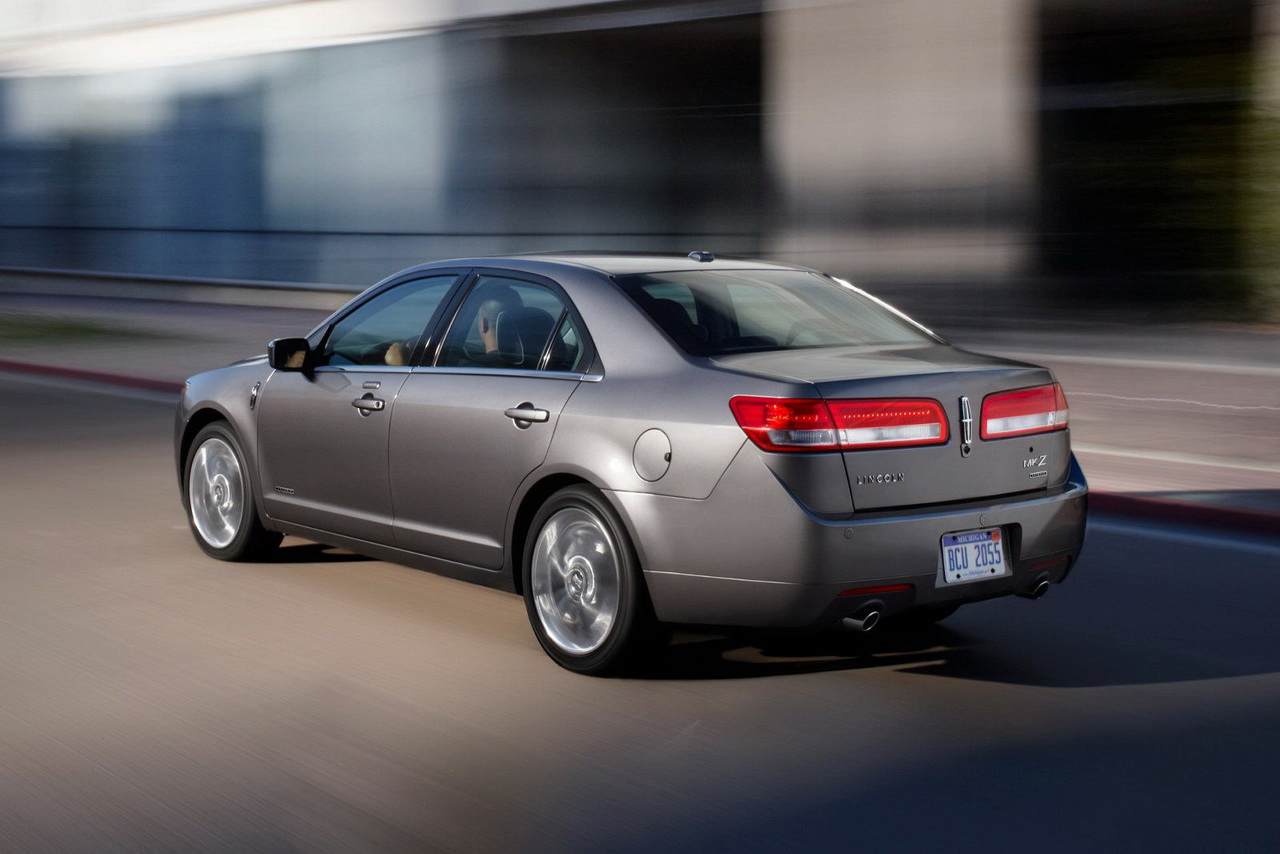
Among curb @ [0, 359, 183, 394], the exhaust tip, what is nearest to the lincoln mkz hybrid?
the exhaust tip

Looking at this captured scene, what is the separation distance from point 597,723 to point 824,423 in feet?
3.89

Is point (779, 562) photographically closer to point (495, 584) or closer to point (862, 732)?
point (862, 732)

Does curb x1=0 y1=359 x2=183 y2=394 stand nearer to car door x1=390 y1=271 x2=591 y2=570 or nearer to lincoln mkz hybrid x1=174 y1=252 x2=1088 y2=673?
lincoln mkz hybrid x1=174 y1=252 x2=1088 y2=673

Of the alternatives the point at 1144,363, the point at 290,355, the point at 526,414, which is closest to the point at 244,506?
the point at 290,355

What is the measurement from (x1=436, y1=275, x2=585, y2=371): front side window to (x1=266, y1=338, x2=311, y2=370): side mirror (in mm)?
919

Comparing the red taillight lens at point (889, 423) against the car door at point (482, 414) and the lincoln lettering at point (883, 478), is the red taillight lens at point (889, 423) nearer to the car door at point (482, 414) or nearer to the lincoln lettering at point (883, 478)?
the lincoln lettering at point (883, 478)

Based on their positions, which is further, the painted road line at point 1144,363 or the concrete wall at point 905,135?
the concrete wall at point 905,135

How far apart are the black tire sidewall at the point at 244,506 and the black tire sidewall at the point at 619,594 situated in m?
2.12

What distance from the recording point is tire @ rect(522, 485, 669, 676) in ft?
17.6

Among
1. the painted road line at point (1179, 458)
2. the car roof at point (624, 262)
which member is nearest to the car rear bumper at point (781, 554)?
the car roof at point (624, 262)

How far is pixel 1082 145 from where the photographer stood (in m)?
16.5

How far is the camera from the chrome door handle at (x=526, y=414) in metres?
5.70

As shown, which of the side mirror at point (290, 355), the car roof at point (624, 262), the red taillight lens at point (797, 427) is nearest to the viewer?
the red taillight lens at point (797, 427)

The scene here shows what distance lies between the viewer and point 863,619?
5129mm
